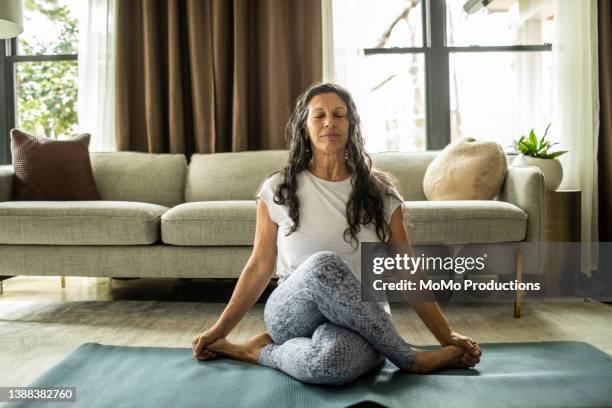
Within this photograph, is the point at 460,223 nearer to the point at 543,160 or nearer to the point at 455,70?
the point at 543,160

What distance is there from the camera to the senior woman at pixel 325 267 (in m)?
1.37

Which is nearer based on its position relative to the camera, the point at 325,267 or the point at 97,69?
the point at 325,267

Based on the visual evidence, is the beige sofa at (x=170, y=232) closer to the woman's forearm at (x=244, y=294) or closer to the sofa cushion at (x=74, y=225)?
the sofa cushion at (x=74, y=225)

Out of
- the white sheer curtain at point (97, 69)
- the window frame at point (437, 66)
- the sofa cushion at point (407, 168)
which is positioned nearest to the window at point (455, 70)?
the window frame at point (437, 66)

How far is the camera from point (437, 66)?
370cm

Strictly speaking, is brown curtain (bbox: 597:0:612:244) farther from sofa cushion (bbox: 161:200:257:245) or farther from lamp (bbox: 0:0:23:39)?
lamp (bbox: 0:0:23:39)

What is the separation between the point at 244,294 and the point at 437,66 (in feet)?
8.53

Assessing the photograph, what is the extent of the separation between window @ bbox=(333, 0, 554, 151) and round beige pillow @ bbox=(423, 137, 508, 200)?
83 centimetres

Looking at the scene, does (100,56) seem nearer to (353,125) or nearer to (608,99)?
(353,125)

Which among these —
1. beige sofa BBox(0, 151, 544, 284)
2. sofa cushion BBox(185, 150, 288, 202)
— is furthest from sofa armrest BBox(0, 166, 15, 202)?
sofa cushion BBox(185, 150, 288, 202)

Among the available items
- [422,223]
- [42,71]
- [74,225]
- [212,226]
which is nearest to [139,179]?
[74,225]

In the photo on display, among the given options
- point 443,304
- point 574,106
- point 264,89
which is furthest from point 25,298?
point 574,106

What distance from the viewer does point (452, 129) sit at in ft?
12.7

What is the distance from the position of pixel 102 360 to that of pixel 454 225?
1.43 m
